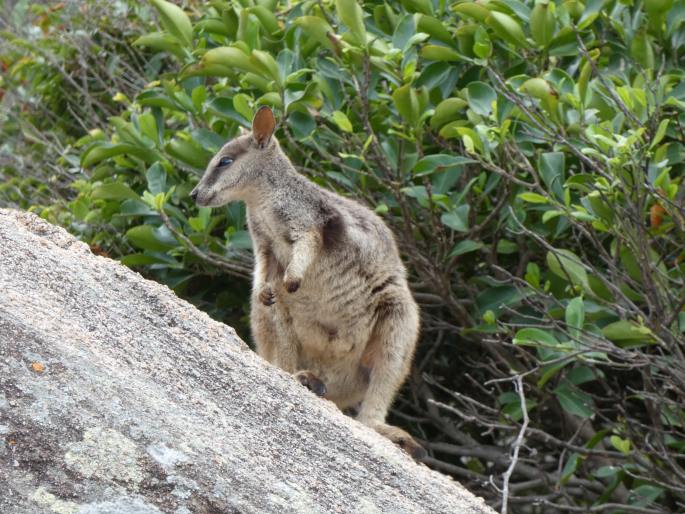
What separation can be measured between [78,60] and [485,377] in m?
4.09

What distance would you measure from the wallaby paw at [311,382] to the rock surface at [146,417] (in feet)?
2.64

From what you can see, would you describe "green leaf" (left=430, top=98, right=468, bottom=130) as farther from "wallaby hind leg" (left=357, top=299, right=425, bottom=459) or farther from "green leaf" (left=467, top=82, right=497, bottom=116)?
"wallaby hind leg" (left=357, top=299, right=425, bottom=459)

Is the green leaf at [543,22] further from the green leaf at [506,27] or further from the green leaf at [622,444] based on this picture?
the green leaf at [622,444]

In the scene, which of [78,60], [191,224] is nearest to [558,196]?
[191,224]

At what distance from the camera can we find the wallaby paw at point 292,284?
5.54 m

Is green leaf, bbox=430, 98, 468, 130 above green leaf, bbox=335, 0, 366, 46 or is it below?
below

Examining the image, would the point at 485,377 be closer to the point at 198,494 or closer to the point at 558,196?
the point at 558,196

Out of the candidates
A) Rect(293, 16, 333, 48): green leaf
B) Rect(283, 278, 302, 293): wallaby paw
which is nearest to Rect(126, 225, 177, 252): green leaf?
Rect(283, 278, 302, 293): wallaby paw

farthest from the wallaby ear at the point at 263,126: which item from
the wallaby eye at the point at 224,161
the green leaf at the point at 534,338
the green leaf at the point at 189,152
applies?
the green leaf at the point at 534,338

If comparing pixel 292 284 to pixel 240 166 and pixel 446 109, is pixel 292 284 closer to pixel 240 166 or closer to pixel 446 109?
pixel 240 166

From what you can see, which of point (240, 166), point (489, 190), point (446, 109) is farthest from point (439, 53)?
point (240, 166)

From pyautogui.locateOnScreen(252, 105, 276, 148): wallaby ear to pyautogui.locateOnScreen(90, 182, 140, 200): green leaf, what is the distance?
0.86 meters

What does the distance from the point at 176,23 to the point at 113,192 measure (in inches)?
41.8

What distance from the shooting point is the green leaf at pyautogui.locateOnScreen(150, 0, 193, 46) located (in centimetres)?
656
